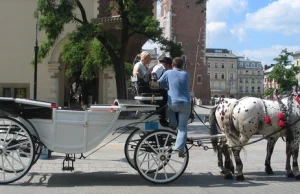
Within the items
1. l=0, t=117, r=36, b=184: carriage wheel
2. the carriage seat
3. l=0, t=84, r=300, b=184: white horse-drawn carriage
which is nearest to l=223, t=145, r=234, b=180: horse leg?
l=0, t=84, r=300, b=184: white horse-drawn carriage

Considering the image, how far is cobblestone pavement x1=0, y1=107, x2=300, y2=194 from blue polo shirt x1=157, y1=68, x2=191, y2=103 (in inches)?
58.6

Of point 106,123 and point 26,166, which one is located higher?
point 106,123

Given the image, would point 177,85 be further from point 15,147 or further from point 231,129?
point 15,147

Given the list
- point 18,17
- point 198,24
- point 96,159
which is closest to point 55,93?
point 18,17

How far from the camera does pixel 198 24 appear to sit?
81.6 meters

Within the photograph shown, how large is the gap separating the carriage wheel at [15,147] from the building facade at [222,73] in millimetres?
130717

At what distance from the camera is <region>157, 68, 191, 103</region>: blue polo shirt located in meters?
7.21

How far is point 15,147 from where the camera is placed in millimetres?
7016

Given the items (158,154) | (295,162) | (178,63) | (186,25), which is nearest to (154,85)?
(178,63)

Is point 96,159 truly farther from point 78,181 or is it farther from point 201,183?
point 201,183

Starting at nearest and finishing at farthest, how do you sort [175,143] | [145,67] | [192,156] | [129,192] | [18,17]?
[129,192] → [175,143] → [145,67] → [192,156] → [18,17]

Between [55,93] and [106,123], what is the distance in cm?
2119

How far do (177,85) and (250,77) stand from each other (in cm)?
14772

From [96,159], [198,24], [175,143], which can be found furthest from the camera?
[198,24]
